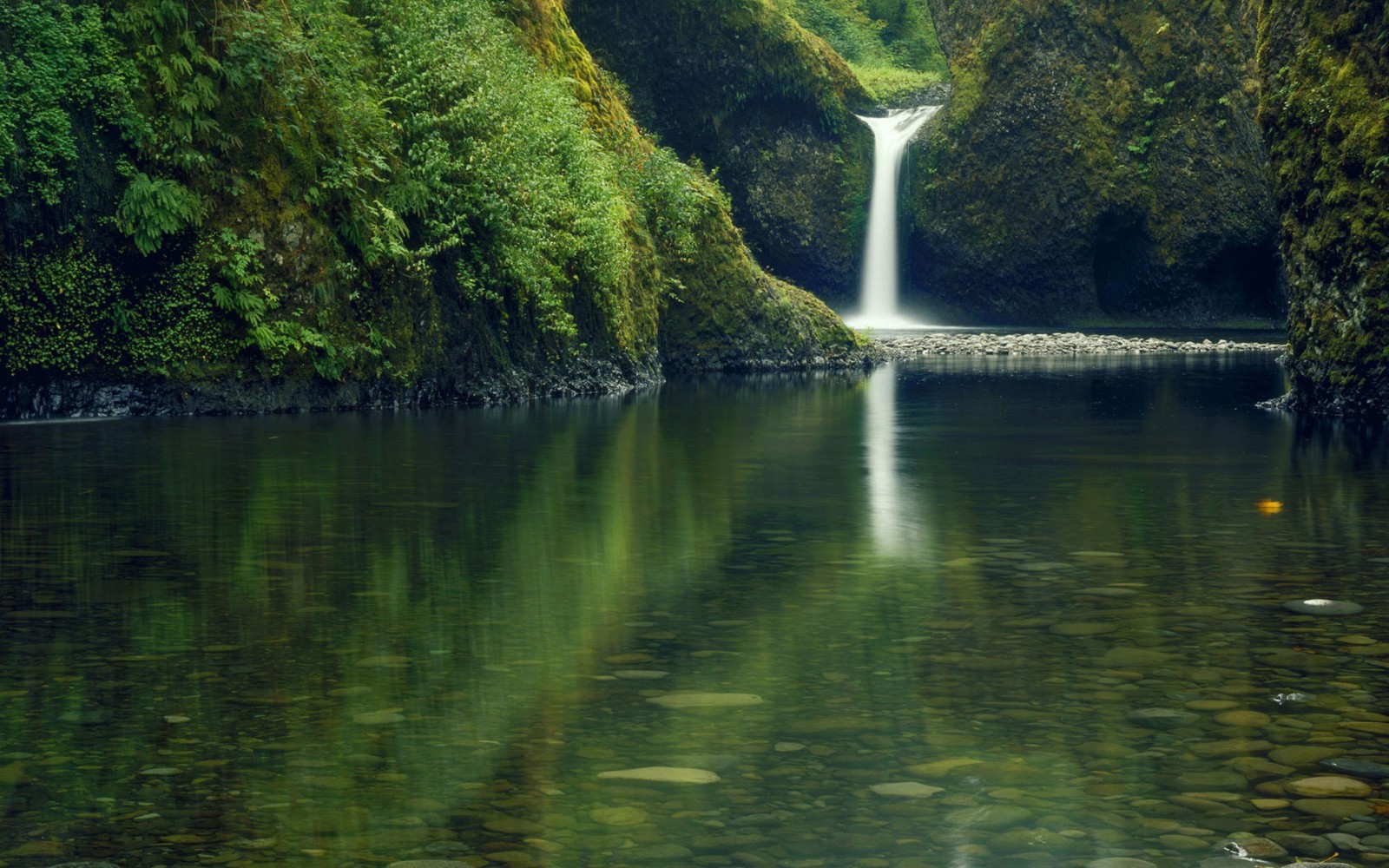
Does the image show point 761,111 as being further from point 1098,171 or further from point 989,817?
point 989,817

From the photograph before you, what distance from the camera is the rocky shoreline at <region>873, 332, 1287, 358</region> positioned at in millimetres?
50531

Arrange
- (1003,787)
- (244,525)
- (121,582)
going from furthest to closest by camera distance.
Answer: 1. (244,525)
2. (121,582)
3. (1003,787)

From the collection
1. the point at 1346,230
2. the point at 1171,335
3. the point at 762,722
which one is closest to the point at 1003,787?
the point at 762,722

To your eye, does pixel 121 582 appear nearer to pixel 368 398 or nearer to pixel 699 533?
pixel 699 533

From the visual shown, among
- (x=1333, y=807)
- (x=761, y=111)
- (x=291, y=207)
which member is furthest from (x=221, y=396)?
(x=761, y=111)

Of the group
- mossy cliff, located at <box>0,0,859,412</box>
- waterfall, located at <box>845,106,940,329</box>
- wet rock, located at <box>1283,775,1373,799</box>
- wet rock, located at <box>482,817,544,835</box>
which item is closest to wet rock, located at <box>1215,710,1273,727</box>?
wet rock, located at <box>1283,775,1373,799</box>

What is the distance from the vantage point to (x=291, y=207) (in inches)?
999

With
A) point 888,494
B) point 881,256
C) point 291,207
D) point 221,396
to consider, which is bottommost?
point 888,494

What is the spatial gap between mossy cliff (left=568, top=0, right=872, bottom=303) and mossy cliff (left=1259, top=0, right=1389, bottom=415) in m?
35.2

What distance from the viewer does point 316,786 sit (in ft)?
18.5

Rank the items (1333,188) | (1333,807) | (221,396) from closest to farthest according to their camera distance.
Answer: (1333,807) < (1333,188) < (221,396)

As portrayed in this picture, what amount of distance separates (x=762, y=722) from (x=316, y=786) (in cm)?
177

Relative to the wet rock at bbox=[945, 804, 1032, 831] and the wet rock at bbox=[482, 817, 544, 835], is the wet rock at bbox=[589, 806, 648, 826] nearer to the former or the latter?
the wet rock at bbox=[482, 817, 544, 835]

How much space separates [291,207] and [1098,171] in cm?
4546
